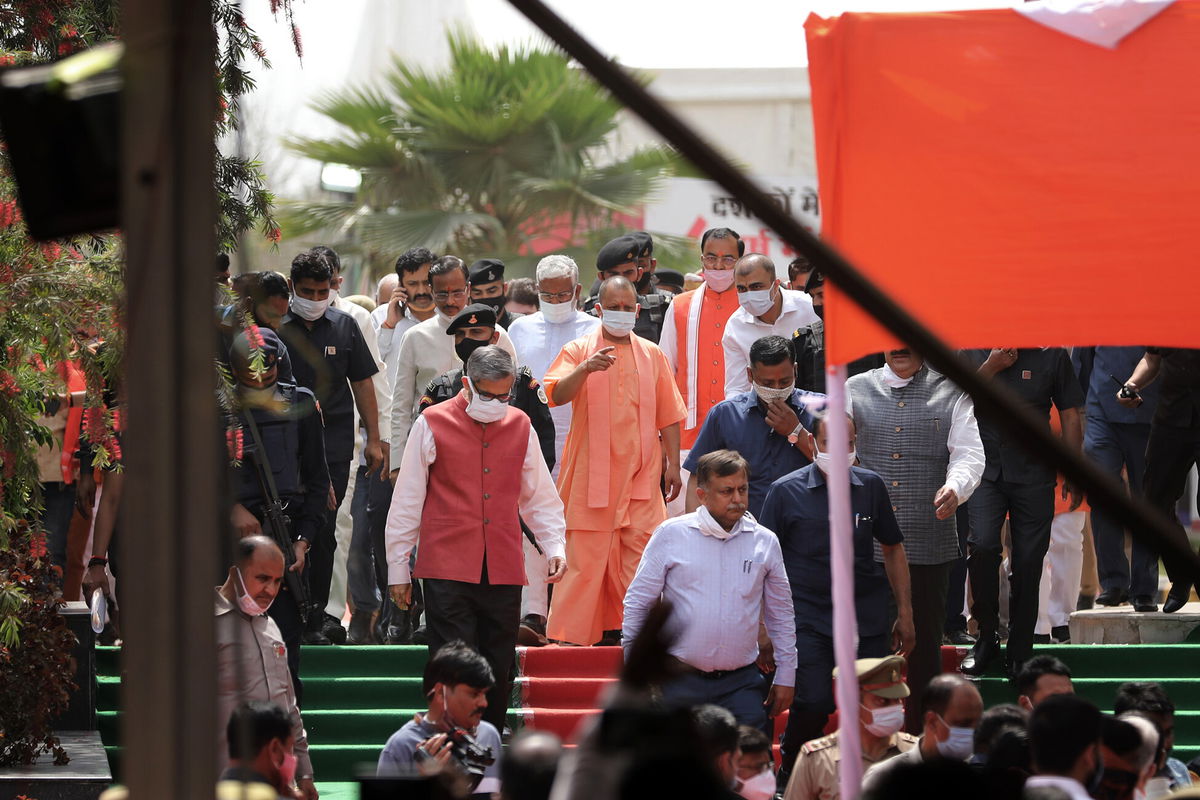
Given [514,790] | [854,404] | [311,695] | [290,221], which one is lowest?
[311,695]

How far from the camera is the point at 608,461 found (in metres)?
9.23

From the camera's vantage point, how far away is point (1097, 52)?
5191 mm

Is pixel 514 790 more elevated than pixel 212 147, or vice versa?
pixel 212 147

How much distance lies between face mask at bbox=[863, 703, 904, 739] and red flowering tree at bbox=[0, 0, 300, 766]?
3.22m

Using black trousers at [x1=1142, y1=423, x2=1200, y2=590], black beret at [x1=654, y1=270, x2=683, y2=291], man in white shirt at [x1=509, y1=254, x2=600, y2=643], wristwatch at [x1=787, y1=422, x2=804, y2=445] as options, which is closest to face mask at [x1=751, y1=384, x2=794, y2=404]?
wristwatch at [x1=787, y1=422, x2=804, y2=445]

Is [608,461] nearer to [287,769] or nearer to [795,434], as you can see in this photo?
[795,434]

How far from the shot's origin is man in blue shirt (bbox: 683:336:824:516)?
27.9 ft

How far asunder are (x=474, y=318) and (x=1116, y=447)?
151 inches

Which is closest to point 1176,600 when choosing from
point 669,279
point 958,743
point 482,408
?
point 958,743

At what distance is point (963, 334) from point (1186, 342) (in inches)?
25.2

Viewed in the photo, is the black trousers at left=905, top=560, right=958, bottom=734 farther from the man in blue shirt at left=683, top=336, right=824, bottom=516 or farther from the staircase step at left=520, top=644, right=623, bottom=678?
the staircase step at left=520, top=644, right=623, bottom=678

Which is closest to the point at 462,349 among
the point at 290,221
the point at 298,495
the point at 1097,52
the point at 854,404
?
the point at 298,495

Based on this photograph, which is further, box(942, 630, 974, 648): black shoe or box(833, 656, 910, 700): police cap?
box(942, 630, 974, 648): black shoe

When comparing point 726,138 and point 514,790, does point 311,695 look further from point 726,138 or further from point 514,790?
point 726,138
